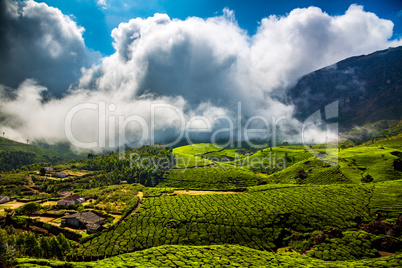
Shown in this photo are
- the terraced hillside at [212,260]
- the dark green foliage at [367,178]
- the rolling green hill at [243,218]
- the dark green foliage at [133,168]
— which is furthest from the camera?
the dark green foliage at [133,168]

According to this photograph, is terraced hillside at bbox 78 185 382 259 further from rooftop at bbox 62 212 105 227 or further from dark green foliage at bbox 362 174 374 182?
dark green foliage at bbox 362 174 374 182

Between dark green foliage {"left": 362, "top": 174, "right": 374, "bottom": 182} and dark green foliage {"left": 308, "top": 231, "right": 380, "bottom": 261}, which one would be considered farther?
dark green foliage {"left": 362, "top": 174, "right": 374, "bottom": 182}

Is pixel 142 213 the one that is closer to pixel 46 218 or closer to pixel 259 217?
pixel 46 218

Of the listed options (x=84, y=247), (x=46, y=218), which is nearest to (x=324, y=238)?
(x=84, y=247)

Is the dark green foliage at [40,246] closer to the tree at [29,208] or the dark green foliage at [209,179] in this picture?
the tree at [29,208]

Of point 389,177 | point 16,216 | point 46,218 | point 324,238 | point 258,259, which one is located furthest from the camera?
point 389,177

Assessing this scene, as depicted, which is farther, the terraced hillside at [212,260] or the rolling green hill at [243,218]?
the rolling green hill at [243,218]

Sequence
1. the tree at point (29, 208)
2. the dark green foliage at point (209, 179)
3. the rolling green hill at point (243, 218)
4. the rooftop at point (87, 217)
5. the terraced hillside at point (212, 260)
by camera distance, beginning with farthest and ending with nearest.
A: the dark green foliage at point (209, 179) → the tree at point (29, 208) → the rooftop at point (87, 217) → the rolling green hill at point (243, 218) → the terraced hillside at point (212, 260)

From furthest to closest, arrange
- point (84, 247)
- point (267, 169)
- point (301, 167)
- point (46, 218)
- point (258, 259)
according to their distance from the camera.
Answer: point (267, 169)
point (301, 167)
point (46, 218)
point (84, 247)
point (258, 259)

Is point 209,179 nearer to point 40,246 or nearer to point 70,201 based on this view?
point 70,201

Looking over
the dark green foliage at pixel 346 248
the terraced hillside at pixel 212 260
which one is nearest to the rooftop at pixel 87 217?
the terraced hillside at pixel 212 260

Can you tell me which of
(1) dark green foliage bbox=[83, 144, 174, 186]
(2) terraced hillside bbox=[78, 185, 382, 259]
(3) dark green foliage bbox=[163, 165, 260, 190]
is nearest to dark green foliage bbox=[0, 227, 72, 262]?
(2) terraced hillside bbox=[78, 185, 382, 259]
